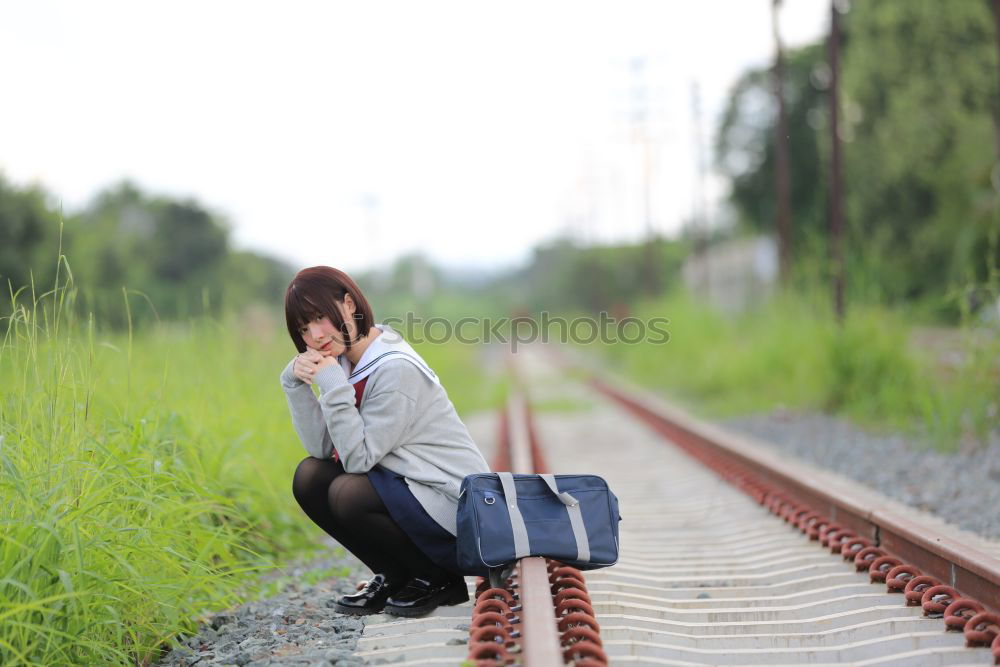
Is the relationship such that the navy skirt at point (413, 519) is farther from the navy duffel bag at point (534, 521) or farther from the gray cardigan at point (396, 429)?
Result: the navy duffel bag at point (534, 521)

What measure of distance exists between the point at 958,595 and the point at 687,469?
13.6 ft

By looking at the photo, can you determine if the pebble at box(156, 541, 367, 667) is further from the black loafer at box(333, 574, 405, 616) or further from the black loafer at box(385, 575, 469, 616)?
the black loafer at box(385, 575, 469, 616)

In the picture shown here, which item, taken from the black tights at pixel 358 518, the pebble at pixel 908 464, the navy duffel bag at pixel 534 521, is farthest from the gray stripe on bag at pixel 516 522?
the pebble at pixel 908 464

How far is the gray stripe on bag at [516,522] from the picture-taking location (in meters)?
3.23

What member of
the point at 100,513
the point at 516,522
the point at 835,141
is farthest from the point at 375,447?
the point at 835,141

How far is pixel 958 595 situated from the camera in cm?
328

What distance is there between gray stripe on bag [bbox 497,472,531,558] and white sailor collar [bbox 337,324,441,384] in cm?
42

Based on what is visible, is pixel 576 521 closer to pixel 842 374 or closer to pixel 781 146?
pixel 842 374

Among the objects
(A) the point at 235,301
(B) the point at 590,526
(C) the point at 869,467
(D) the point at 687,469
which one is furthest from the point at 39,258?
(B) the point at 590,526

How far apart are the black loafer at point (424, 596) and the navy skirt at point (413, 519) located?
0.10 meters

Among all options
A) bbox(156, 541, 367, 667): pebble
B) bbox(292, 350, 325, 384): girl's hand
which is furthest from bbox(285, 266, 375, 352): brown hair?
bbox(156, 541, 367, 667): pebble

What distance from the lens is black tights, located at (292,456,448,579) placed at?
336cm

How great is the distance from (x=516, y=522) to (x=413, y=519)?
1.18 ft

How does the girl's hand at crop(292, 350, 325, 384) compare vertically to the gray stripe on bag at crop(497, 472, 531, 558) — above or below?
above
